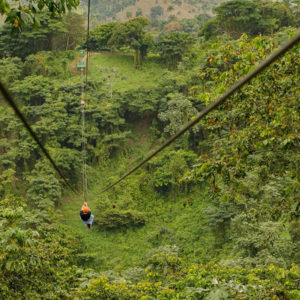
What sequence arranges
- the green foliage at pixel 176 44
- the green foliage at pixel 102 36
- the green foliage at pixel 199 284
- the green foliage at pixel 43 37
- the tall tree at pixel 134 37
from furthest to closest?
1. the green foliage at pixel 102 36
2. the tall tree at pixel 134 37
3. the green foliage at pixel 176 44
4. the green foliage at pixel 43 37
5. the green foliage at pixel 199 284

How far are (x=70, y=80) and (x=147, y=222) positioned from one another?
7242 millimetres

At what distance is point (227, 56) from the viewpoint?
174 inches

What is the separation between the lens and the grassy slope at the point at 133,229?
10406mm

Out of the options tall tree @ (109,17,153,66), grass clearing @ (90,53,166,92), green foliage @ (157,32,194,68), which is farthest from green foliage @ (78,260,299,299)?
tall tree @ (109,17,153,66)

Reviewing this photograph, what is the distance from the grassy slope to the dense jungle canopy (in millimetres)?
43

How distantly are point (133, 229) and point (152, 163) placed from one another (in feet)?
8.60

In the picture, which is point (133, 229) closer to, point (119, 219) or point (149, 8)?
point (119, 219)

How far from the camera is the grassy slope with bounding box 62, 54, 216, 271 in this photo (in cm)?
1041

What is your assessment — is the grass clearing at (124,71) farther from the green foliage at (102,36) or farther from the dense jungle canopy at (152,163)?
the green foliage at (102,36)

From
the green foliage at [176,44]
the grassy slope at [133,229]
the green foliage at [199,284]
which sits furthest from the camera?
the green foliage at [176,44]

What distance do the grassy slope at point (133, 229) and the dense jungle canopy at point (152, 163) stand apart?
0.04 m

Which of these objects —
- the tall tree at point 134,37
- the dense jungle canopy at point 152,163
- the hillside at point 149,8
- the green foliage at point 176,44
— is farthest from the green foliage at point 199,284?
the hillside at point 149,8

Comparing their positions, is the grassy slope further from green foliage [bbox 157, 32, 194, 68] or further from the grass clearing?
green foliage [bbox 157, 32, 194, 68]

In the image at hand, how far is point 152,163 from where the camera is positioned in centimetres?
1305
